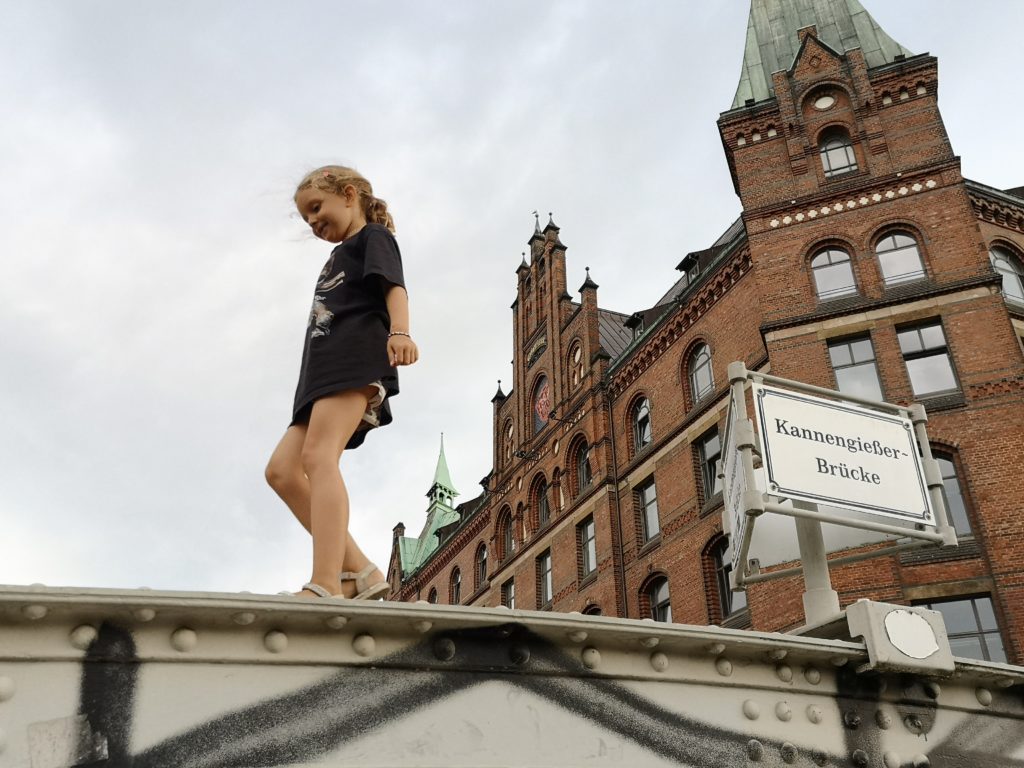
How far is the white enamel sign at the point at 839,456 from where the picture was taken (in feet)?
16.9

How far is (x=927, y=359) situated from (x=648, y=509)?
27.2 ft

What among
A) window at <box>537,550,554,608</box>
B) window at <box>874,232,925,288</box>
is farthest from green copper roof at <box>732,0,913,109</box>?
window at <box>537,550,554,608</box>

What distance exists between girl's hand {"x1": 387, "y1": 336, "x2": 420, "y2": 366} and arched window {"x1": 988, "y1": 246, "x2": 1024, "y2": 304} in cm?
2040

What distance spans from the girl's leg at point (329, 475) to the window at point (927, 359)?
17.7m

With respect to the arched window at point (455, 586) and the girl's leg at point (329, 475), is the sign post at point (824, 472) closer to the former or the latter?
the girl's leg at point (329, 475)

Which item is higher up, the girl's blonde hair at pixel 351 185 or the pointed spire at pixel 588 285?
the pointed spire at pixel 588 285

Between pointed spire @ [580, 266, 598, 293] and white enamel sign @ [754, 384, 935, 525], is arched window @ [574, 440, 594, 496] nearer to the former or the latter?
pointed spire @ [580, 266, 598, 293]

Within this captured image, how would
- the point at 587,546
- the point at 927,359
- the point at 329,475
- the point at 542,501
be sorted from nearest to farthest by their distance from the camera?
the point at 329,475
the point at 927,359
the point at 587,546
the point at 542,501

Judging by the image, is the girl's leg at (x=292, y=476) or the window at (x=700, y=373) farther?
the window at (x=700, y=373)

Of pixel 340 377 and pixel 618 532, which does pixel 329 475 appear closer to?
pixel 340 377

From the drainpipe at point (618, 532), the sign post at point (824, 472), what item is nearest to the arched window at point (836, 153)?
the drainpipe at point (618, 532)

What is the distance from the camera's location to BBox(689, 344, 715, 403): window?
24.3 metres

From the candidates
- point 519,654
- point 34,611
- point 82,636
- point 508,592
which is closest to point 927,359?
point 508,592

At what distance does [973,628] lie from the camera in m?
17.7
